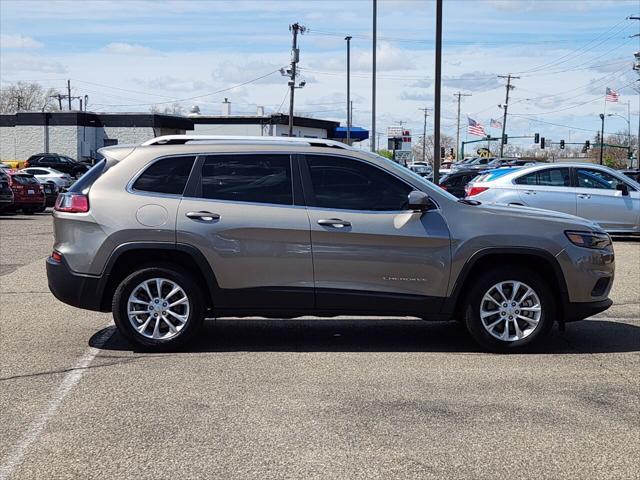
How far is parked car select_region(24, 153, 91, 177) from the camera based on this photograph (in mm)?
42562

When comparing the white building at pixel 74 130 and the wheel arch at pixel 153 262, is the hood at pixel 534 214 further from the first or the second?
the white building at pixel 74 130

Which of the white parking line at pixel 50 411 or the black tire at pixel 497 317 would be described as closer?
the white parking line at pixel 50 411

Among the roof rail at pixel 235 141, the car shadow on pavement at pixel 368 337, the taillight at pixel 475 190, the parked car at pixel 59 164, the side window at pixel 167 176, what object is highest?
the parked car at pixel 59 164

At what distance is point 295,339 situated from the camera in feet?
26.7

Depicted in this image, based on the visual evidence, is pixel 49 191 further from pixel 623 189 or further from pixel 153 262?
pixel 153 262

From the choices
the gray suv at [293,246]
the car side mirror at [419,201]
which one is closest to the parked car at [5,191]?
the gray suv at [293,246]

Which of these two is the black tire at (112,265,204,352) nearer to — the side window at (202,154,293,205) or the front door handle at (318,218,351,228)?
the side window at (202,154,293,205)

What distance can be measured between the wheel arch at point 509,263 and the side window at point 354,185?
32.0 inches

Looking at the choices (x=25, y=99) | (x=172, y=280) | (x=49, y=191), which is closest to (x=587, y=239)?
(x=172, y=280)

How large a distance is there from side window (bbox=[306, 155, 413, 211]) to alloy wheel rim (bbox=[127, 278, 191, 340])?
1495 millimetres

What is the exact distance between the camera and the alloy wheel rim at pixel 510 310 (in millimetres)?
7480

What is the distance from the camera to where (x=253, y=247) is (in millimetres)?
7297

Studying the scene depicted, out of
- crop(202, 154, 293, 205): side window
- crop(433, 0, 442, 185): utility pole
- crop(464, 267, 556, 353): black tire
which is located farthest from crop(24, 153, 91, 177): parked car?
crop(464, 267, 556, 353): black tire

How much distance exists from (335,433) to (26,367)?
9.80 ft
